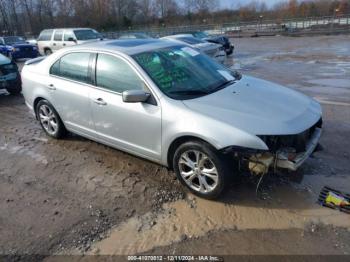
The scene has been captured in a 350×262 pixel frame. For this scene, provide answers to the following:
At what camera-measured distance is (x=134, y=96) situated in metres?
3.65

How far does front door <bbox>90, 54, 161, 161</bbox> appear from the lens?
383cm

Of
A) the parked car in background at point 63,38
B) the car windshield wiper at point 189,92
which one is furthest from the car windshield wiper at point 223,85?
the parked car in background at point 63,38

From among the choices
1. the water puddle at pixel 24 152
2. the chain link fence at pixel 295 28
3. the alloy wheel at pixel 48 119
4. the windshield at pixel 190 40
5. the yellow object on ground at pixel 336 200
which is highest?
the windshield at pixel 190 40

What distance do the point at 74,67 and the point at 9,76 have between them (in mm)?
4888

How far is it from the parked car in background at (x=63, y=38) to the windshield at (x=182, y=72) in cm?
1357

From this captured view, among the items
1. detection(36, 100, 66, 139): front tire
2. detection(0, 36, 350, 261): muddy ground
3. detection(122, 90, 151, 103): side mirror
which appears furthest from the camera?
detection(36, 100, 66, 139): front tire

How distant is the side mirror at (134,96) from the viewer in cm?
365

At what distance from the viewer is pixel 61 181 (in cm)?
424

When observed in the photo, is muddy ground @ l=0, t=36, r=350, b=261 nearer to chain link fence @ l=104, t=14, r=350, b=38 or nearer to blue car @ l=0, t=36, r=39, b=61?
blue car @ l=0, t=36, r=39, b=61

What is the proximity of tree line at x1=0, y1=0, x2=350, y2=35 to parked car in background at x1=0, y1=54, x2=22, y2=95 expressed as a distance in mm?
49838

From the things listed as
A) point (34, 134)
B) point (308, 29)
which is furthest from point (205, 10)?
point (34, 134)

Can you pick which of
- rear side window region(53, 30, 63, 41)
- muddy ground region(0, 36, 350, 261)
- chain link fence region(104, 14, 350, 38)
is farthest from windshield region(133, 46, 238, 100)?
chain link fence region(104, 14, 350, 38)

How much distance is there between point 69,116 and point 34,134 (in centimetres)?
143

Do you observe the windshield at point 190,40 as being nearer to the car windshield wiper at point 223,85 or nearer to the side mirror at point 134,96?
the car windshield wiper at point 223,85
